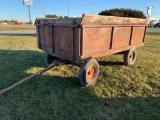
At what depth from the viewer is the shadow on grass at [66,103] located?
2.97 metres

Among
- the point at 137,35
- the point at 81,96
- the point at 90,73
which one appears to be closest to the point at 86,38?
the point at 90,73

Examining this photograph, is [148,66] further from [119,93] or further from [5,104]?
[5,104]

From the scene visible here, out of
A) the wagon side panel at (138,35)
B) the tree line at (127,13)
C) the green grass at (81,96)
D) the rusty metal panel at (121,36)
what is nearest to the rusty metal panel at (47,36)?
the green grass at (81,96)

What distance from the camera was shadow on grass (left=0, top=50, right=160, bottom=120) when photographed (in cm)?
297

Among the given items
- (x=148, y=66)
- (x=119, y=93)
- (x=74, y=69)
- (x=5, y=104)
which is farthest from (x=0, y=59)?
(x=148, y=66)

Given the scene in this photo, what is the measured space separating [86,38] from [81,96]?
50.7 inches

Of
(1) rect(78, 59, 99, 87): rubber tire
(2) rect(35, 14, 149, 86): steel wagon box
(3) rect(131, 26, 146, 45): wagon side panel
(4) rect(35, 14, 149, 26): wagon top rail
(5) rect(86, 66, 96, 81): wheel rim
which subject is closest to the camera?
(4) rect(35, 14, 149, 26): wagon top rail

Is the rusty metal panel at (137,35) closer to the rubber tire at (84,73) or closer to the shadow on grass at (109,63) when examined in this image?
the shadow on grass at (109,63)

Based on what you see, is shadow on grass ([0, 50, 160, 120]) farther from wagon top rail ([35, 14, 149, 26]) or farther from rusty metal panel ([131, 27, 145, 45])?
rusty metal panel ([131, 27, 145, 45])

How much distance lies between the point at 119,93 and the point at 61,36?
1.91 m

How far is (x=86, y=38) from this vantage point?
Result: 346 cm

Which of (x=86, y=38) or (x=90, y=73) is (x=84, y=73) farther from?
(x=86, y=38)

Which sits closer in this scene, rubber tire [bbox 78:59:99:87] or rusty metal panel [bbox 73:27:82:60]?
rusty metal panel [bbox 73:27:82:60]

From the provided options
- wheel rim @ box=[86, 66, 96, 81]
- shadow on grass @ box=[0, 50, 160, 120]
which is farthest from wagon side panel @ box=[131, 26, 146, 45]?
shadow on grass @ box=[0, 50, 160, 120]
